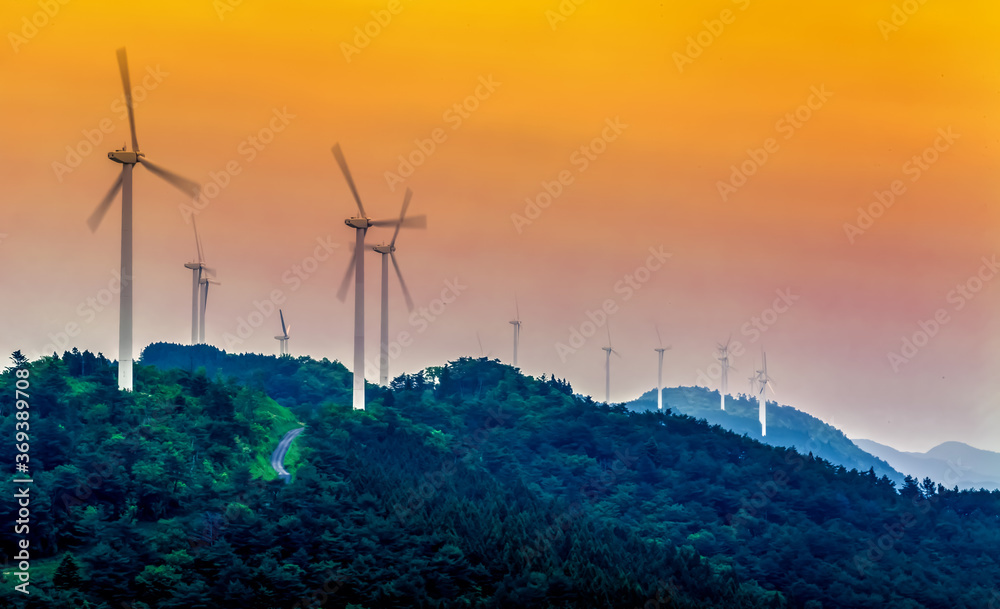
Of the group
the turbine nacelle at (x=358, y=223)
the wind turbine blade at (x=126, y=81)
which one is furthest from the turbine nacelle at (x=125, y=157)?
the turbine nacelle at (x=358, y=223)

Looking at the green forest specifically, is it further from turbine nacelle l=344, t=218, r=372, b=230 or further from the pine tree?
turbine nacelle l=344, t=218, r=372, b=230

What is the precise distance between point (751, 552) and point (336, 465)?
46238 millimetres

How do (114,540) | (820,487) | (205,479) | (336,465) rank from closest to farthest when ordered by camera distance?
(114,540)
(205,479)
(336,465)
(820,487)

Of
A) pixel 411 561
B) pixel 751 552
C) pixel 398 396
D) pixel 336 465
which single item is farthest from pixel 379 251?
pixel 411 561

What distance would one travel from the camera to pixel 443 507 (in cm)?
11550

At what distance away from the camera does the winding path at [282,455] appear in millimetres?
120375

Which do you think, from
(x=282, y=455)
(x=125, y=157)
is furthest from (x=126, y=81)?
(x=282, y=455)

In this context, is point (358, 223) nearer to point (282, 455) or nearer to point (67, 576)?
point (282, 455)

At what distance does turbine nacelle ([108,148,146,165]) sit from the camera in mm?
111750

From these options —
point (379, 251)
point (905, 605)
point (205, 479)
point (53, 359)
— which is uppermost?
point (379, 251)

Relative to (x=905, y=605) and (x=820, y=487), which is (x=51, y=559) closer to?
(x=905, y=605)

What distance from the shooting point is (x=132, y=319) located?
113500mm

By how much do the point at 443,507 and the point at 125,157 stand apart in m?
40.7

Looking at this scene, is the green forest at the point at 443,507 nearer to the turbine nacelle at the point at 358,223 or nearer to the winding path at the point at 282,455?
the winding path at the point at 282,455
